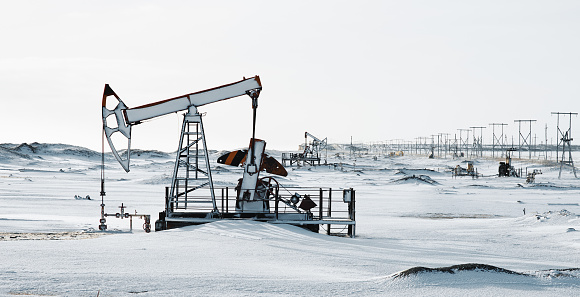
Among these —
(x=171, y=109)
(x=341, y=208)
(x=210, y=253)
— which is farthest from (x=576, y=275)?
(x=341, y=208)

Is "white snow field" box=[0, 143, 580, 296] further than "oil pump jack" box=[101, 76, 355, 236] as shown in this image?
No

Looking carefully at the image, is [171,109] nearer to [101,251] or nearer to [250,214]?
[250,214]

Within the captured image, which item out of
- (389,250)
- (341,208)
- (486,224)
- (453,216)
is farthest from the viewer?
(341,208)

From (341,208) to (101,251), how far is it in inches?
569

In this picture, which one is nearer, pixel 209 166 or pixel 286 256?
pixel 286 256

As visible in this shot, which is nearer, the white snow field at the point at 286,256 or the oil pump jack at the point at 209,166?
the white snow field at the point at 286,256

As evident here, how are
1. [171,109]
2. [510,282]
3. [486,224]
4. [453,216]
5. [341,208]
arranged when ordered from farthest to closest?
[341,208] < [453,216] < [486,224] < [171,109] < [510,282]

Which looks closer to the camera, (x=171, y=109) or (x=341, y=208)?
(x=171, y=109)

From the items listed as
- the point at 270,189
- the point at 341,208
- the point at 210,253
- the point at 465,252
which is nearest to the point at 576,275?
the point at 465,252

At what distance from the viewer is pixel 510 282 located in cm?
823

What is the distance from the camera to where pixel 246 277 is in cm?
836

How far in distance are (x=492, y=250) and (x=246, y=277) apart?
6.77 meters

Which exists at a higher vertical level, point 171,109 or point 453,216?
point 171,109

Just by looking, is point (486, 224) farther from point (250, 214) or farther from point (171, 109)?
point (171, 109)
